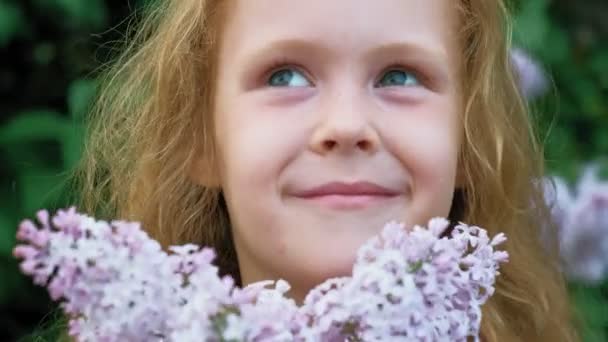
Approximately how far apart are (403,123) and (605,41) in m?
1.29

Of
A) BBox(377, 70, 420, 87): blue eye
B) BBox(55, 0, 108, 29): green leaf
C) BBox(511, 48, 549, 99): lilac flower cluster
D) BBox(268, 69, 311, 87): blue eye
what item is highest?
BBox(55, 0, 108, 29): green leaf

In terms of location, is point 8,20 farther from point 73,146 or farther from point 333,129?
point 333,129

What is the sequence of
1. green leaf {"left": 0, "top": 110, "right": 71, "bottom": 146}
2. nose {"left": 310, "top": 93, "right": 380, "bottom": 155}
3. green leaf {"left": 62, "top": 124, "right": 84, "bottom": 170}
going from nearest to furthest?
1. nose {"left": 310, "top": 93, "right": 380, "bottom": 155}
2. green leaf {"left": 62, "top": 124, "right": 84, "bottom": 170}
3. green leaf {"left": 0, "top": 110, "right": 71, "bottom": 146}

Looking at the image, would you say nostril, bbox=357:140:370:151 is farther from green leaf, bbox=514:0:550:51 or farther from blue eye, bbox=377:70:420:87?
green leaf, bbox=514:0:550:51

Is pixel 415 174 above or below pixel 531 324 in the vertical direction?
above

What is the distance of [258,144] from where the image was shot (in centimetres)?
99

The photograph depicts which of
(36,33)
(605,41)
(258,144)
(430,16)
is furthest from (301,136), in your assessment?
(605,41)

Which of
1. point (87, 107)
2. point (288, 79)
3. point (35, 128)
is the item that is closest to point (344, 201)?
point (288, 79)

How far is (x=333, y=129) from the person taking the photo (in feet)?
3.11

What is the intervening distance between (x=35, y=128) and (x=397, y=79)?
2.77 feet

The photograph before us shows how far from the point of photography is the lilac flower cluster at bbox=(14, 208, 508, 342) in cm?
71

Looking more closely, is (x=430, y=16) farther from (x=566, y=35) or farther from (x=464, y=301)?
(x=566, y=35)

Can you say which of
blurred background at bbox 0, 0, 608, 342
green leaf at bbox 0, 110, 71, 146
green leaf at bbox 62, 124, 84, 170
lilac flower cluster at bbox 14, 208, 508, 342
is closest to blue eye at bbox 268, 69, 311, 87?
lilac flower cluster at bbox 14, 208, 508, 342

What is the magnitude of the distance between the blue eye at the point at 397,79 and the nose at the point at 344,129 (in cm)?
5
